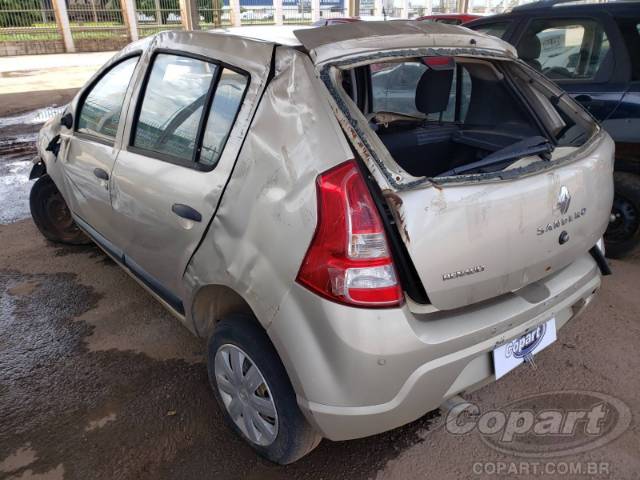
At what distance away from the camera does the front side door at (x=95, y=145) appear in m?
2.66

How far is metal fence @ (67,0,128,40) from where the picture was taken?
64.0 feet

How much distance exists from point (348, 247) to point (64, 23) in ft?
71.2

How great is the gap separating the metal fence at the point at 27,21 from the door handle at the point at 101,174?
64.1 feet

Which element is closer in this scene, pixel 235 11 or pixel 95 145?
pixel 95 145

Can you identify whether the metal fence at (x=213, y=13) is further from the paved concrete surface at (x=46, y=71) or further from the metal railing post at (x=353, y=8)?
the metal railing post at (x=353, y=8)

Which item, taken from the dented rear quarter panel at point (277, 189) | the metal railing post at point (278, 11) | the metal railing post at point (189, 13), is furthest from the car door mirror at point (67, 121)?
the metal railing post at point (278, 11)

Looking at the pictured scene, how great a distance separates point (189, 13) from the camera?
20938mm

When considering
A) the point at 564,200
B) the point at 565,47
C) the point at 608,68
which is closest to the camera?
the point at 564,200

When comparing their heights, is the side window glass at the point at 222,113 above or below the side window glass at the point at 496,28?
below

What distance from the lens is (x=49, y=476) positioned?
2000 mm

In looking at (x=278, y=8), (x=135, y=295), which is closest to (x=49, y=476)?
(x=135, y=295)

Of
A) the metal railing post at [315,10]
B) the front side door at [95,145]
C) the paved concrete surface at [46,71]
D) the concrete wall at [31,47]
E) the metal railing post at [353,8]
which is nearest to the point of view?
the front side door at [95,145]

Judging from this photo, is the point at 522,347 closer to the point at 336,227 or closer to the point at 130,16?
the point at 336,227
